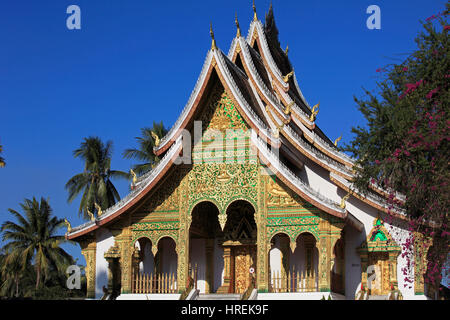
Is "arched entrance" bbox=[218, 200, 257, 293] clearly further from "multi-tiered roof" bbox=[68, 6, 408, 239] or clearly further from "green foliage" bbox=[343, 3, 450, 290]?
"green foliage" bbox=[343, 3, 450, 290]

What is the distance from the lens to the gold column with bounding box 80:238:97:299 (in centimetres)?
2030

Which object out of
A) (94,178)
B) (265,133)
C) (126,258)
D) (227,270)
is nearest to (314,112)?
(265,133)

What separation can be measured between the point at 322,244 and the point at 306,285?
5.57 feet

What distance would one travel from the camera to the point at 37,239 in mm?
34938

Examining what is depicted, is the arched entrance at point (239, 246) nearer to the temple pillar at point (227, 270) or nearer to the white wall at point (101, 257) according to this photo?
the temple pillar at point (227, 270)

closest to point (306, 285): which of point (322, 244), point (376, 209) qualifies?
point (322, 244)

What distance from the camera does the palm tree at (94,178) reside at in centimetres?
3328

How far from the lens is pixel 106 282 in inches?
799

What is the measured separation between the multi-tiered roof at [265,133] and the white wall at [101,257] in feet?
2.03

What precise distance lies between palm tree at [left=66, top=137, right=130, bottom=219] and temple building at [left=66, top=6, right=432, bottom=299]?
42.2ft
